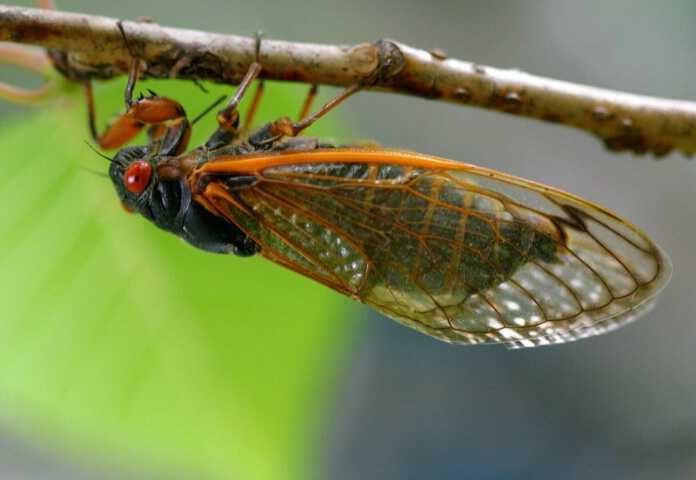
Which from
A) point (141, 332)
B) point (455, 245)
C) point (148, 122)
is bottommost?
point (141, 332)

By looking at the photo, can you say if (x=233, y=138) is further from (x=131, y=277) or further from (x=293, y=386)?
(x=293, y=386)

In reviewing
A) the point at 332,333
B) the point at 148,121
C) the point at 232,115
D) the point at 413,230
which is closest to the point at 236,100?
the point at 232,115

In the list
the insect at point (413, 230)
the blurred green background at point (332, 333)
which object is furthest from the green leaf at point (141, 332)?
the insect at point (413, 230)

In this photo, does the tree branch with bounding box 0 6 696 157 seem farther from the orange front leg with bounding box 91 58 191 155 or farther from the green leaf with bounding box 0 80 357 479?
the green leaf with bounding box 0 80 357 479

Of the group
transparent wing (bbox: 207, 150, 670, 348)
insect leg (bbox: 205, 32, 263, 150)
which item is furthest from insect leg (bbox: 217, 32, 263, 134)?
transparent wing (bbox: 207, 150, 670, 348)

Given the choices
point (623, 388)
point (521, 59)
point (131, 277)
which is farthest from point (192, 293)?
point (521, 59)

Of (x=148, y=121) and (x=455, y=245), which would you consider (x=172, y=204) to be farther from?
(x=455, y=245)

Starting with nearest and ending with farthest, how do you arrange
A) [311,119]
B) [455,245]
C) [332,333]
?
[455,245] → [311,119] → [332,333]
